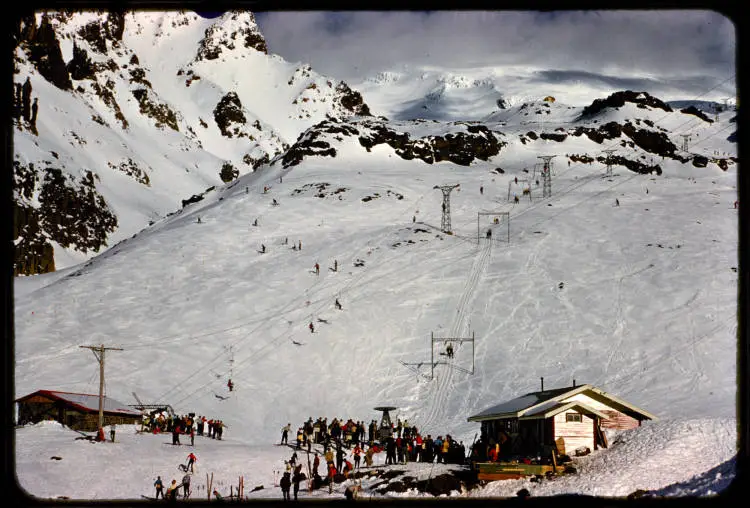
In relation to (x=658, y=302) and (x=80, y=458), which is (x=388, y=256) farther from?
(x=80, y=458)

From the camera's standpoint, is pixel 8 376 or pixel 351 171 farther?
pixel 351 171

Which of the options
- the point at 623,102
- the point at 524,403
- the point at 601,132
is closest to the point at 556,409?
the point at 524,403

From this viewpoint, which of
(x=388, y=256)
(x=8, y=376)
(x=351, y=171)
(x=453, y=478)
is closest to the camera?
(x=8, y=376)

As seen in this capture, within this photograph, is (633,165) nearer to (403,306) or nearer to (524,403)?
(403,306)

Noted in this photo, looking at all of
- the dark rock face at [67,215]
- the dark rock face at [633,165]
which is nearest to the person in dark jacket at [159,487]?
the dark rock face at [633,165]

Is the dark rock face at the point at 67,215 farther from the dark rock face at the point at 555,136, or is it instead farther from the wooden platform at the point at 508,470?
the wooden platform at the point at 508,470

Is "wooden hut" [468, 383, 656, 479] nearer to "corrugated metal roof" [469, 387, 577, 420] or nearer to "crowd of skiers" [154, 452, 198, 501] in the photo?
"corrugated metal roof" [469, 387, 577, 420]

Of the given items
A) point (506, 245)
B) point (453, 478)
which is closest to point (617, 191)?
point (506, 245)
